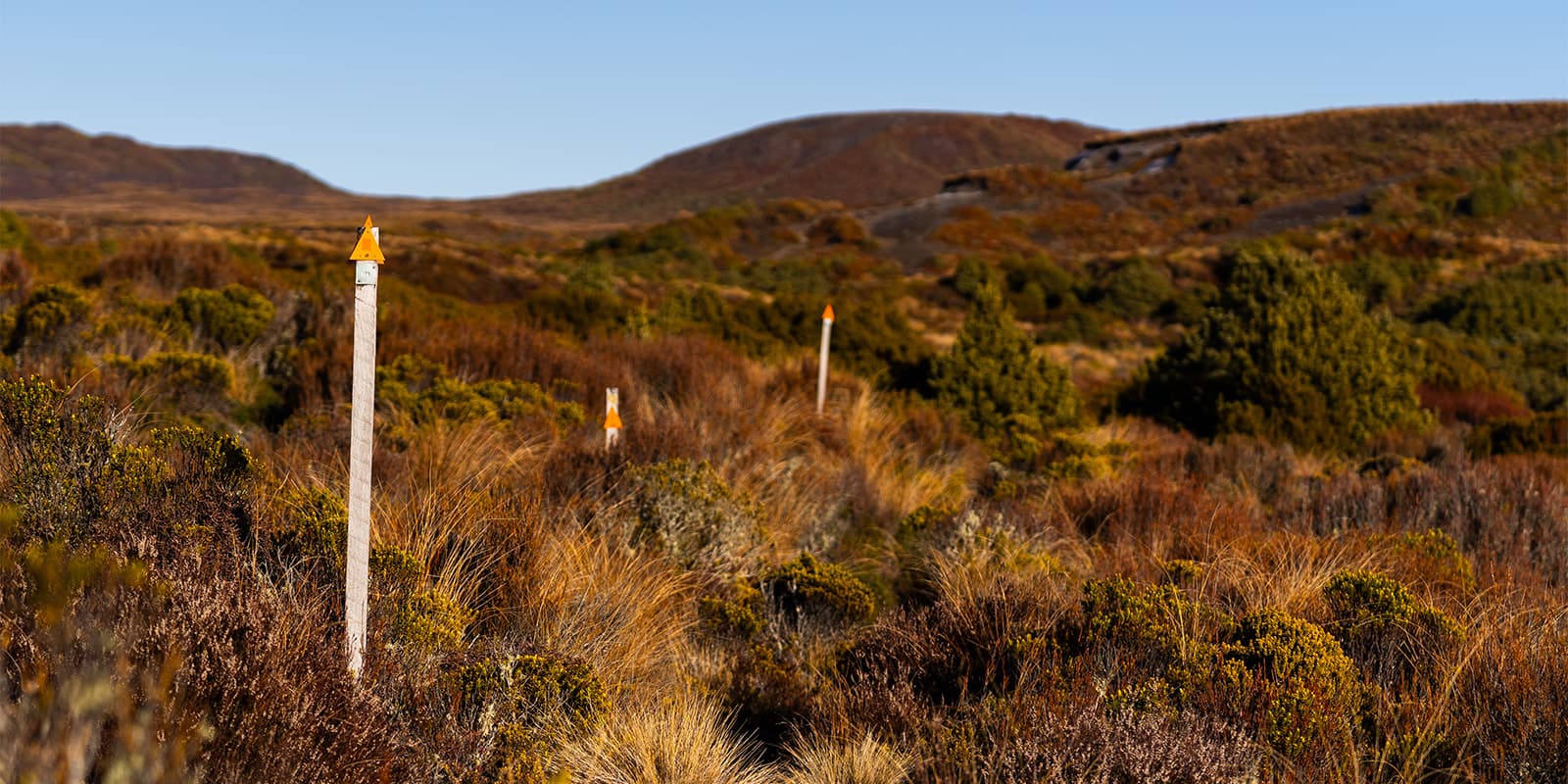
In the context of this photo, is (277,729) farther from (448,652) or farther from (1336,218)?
(1336,218)

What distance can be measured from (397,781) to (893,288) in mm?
35289

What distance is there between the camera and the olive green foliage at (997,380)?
12320mm

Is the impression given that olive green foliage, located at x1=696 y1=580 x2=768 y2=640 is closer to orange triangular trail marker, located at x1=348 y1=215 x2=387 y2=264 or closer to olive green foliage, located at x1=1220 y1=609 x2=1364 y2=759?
olive green foliage, located at x1=1220 y1=609 x2=1364 y2=759

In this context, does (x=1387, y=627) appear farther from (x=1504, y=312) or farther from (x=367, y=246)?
(x=1504, y=312)

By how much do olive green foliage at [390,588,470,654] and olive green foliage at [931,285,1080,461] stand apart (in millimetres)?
8363

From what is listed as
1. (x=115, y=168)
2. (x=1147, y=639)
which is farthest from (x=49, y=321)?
(x=115, y=168)

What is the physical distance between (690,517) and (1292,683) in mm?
3012

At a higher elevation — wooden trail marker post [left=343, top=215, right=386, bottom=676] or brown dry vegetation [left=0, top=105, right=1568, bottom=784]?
wooden trail marker post [left=343, top=215, right=386, bottom=676]

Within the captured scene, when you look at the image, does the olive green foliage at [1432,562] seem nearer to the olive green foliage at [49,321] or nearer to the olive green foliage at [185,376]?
the olive green foliage at [185,376]

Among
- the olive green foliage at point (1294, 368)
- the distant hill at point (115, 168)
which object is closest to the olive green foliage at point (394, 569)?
the olive green foliage at point (1294, 368)

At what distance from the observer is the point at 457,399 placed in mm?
8000

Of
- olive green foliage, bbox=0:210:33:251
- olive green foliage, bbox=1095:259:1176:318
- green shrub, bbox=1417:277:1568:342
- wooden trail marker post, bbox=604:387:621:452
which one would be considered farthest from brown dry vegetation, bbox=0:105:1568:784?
olive green foliage, bbox=1095:259:1176:318

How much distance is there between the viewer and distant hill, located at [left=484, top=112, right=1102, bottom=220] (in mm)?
113312

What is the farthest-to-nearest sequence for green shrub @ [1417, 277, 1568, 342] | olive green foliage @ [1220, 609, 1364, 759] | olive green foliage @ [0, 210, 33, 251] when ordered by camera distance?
1. green shrub @ [1417, 277, 1568, 342]
2. olive green foliage @ [0, 210, 33, 251]
3. olive green foliage @ [1220, 609, 1364, 759]
